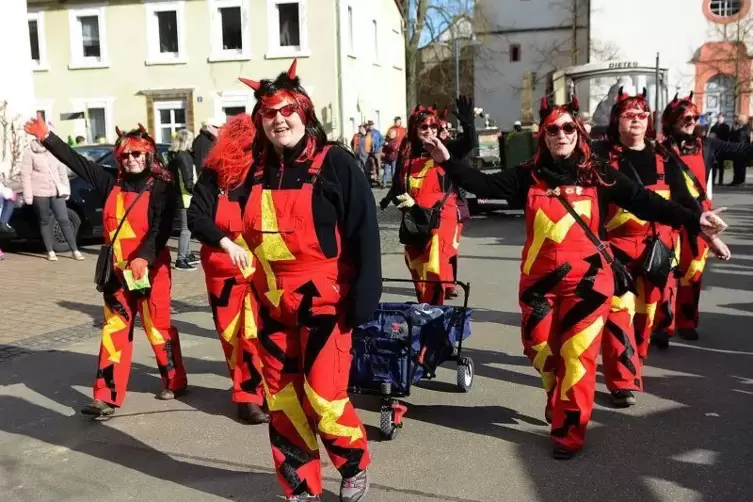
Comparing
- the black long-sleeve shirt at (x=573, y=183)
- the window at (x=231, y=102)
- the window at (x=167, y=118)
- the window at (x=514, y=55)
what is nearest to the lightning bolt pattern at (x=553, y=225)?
the black long-sleeve shirt at (x=573, y=183)

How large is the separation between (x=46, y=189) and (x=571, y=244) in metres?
9.14

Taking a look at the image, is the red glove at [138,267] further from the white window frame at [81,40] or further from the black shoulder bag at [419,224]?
the white window frame at [81,40]

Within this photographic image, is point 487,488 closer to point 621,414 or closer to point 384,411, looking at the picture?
point 384,411

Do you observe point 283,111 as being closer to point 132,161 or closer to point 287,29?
point 132,161

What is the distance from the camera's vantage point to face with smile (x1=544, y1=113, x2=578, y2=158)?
14.0ft

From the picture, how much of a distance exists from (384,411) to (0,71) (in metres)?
14.0

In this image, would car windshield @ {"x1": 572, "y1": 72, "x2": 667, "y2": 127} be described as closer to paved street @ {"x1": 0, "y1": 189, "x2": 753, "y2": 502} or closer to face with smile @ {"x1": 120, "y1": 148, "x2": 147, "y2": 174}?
paved street @ {"x1": 0, "y1": 189, "x2": 753, "y2": 502}

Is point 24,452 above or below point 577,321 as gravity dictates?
below

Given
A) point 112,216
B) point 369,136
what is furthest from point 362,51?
point 112,216

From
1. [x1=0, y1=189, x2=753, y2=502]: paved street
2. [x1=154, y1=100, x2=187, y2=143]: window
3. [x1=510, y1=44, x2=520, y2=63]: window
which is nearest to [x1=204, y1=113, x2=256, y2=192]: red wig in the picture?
[x1=0, y1=189, x2=753, y2=502]: paved street

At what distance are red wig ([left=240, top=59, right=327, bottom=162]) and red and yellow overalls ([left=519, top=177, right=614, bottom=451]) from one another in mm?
1390

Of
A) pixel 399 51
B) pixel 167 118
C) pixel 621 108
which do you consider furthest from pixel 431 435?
pixel 399 51

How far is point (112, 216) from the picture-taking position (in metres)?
5.27

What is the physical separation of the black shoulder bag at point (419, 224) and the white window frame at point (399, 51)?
1115 inches
